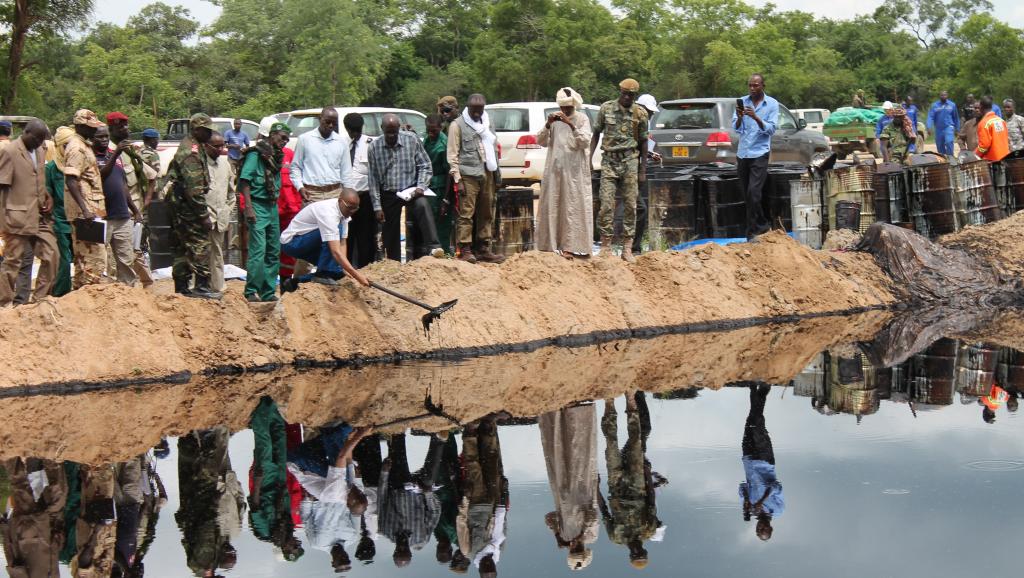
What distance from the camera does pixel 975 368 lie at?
12086mm

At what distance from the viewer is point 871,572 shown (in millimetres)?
6574

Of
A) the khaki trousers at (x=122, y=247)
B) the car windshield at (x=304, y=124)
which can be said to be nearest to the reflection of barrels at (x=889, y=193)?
the car windshield at (x=304, y=124)

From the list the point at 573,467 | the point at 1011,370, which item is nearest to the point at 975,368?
the point at 1011,370

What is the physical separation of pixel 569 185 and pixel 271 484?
6660 mm

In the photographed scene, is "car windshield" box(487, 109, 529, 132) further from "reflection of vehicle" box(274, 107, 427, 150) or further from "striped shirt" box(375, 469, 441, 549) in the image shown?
"striped shirt" box(375, 469, 441, 549)

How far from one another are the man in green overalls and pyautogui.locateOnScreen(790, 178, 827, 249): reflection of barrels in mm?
7306

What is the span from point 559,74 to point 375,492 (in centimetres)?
3983

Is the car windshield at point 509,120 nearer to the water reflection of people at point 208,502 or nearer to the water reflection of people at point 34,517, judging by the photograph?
the water reflection of people at point 208,502

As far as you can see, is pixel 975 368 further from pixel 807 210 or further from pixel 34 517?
pixel 34 517

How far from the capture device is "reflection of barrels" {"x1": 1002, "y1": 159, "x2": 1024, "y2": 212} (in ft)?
59.4

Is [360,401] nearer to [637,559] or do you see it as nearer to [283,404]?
[283,404]

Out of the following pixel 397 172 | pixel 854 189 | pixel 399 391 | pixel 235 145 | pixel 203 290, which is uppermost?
pixel 235 145

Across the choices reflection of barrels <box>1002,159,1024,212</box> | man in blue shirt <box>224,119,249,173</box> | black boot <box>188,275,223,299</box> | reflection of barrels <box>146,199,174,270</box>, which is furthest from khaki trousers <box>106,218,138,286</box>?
reflection of barrels <box>1002,159,1024,212</box>

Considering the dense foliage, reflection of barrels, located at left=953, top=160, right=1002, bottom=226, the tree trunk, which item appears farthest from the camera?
the dense foliage
